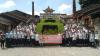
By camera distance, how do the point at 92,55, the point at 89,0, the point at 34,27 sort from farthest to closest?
the point at 89,0 < the point at 34,27 < the point at 92,55

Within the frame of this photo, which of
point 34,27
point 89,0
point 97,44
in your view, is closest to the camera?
point 97,44

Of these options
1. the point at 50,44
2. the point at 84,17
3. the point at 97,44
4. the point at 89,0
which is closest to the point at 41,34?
the point at 50,44

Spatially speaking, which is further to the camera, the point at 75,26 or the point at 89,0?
the point at 89,0

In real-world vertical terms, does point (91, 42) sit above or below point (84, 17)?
below

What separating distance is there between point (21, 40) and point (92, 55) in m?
13.0

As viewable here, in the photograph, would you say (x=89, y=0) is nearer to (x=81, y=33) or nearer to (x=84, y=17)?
(x=84, y=17)

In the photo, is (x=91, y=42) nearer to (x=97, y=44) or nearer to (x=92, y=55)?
(x=97, y=44)

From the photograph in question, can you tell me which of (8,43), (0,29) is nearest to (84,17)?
(0,29)

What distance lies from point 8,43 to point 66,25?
9.16m

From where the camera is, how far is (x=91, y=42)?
35.9 metres

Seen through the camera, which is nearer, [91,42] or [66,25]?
[91,42]

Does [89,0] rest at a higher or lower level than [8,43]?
higher

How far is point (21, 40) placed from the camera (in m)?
36.5

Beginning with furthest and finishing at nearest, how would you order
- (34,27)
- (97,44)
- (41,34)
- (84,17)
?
(84,17) → (34,27) → (41,34) → (97,44)
